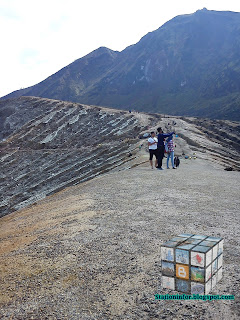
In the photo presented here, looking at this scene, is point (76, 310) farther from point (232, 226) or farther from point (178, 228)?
point (232, 226)

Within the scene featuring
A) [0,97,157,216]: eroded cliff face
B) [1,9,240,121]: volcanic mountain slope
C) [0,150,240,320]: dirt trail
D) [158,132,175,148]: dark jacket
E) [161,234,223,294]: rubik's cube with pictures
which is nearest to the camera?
[161,234,223,294]: rubik's cube with pictures

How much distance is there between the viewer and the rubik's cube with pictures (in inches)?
136

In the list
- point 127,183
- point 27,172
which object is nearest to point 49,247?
point 127,183

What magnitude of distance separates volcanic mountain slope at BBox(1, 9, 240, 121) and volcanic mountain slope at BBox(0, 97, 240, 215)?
42.9 meters

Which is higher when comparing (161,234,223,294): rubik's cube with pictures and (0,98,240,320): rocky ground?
(161,234,223,294): rubik's cube with pictures

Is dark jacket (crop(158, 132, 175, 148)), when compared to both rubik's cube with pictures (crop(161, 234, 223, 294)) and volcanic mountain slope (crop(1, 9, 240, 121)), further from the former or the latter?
volcanic mountain slope (crop(1, 9, 240, 121))

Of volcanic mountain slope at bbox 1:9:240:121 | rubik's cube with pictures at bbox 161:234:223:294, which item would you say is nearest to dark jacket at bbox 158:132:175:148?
rubik's cube with pictures at bbox 161:234:223:294

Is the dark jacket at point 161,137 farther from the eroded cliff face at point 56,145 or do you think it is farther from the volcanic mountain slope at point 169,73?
the volcanic mountain slope at point 169,73

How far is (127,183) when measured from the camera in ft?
37.2

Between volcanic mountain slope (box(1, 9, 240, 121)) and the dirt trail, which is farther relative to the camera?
volcanic mountain slope (box(1, 9, 240, 121))

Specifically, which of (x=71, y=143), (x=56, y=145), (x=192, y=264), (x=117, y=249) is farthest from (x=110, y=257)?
(x=56, y=145)

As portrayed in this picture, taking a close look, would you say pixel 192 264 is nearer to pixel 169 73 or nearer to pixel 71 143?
pixel 71 143

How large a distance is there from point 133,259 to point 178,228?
5.27 feet

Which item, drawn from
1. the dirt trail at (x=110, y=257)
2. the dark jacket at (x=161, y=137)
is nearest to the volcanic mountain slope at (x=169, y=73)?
the dark jacket at (x=161, y=137)
